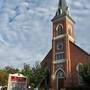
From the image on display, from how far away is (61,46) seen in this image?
55.4 m

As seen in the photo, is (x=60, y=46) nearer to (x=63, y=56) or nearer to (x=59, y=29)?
(x=63, y=56)

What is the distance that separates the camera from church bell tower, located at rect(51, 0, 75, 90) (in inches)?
2088

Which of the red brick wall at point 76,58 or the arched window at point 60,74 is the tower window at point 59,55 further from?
the arched window at point 60,74

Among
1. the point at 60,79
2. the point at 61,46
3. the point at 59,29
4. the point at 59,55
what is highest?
the point at 59,29

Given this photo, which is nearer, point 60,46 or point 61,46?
point 61,46

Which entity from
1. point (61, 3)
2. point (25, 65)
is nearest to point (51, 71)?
point (25, 65)

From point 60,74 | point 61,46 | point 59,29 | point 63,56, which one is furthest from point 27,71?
point 59,29

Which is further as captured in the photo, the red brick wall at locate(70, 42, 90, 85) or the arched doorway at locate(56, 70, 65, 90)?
the arched doorway at locate(56, 70, 65, 90)

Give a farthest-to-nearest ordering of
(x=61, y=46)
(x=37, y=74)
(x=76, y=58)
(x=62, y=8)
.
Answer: (x=62, y=8) → (x=61, y=46) → (x=37, y=74) → (x=76, y=58)

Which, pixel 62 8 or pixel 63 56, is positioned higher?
pixel 62 8

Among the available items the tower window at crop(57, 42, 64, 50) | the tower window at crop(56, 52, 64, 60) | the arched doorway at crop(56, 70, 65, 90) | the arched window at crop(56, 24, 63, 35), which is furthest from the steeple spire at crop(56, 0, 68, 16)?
the arched doorway at crop(56, 70, 65, 90)

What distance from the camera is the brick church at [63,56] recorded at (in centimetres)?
5172

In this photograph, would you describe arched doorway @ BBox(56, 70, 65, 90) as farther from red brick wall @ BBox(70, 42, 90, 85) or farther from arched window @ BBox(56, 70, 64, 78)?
red brick wall @ BBox(70, 42, 90, 85)

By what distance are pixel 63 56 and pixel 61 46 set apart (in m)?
2.75
